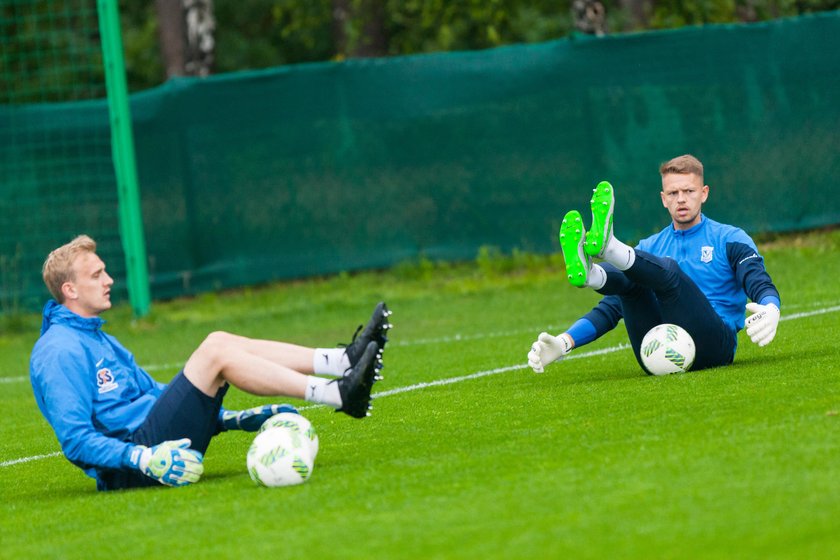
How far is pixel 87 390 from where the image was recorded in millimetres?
6336

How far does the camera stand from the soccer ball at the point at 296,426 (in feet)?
20.1

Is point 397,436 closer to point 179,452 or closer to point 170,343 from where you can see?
point 179,452

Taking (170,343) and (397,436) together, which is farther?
(170,343)

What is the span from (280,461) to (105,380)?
1035mm

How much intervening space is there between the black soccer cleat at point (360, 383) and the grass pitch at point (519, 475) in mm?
299

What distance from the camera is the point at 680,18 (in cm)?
2092

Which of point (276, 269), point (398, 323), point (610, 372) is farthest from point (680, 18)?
point (610, 372)

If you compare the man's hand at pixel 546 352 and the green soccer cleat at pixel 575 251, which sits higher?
the green soccer cleat at pixel 575 251

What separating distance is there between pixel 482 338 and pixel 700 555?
7.72m

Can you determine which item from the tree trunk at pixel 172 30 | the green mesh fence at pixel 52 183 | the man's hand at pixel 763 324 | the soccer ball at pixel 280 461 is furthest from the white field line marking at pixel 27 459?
the tree trunk at pixel 172 30

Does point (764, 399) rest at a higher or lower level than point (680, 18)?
lower

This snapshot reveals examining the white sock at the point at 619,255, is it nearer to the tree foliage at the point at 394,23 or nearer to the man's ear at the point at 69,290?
the man's ear at the point at 69,290

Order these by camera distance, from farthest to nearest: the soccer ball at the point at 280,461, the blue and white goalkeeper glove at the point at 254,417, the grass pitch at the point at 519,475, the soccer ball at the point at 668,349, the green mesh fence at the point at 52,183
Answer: the green mesh fence at the point at 52,183 < the soccer ball at the point at 668,349 < the blue and white goalkeeper glove at the point at 254,417 < the soccer ball at the point at 280,461 < the grass pitch at the point at 519,475

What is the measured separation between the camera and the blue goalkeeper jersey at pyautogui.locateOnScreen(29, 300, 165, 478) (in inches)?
242
